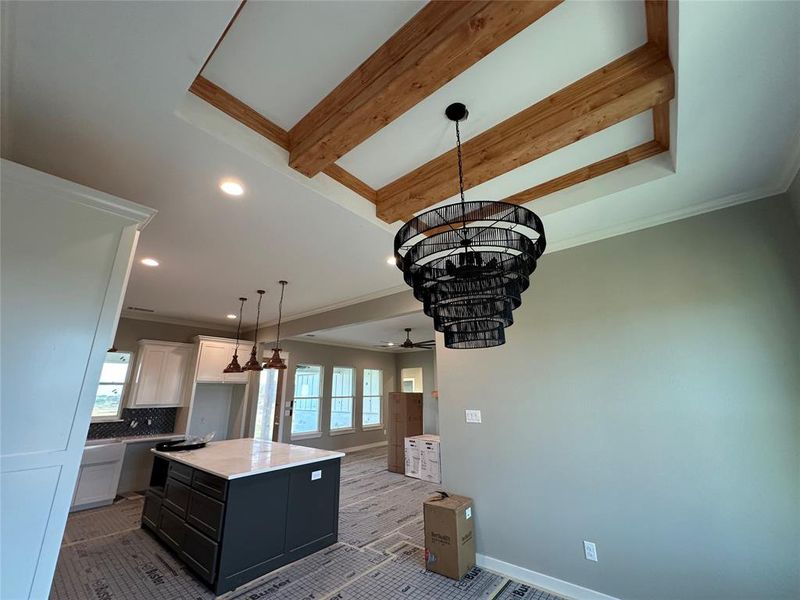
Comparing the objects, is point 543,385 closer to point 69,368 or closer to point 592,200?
point 592,200

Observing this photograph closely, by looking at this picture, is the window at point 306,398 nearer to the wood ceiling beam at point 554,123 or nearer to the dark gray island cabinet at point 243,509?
the dark gray island cabinet at point 243,509

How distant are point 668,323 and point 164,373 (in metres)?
6.66

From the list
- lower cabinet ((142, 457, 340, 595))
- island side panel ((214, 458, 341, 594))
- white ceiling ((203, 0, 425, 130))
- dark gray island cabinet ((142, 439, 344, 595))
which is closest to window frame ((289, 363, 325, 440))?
dark gray island cabinet ((142, 439, 344, 595))

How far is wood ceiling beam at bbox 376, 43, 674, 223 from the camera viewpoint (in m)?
1.57

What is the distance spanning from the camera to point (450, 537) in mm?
2783

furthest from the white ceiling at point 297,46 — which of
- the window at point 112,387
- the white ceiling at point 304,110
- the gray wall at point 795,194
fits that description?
the window at point 112,387

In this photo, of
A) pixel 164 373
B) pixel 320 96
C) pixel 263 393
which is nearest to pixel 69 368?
pixel 320 96

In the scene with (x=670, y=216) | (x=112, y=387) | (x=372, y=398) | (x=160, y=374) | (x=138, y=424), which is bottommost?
(x=138, y=424)

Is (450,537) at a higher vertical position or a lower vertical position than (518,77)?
lower

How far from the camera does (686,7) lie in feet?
3.70

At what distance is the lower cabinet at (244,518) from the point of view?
8.61 feet

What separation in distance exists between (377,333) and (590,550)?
17.4ft

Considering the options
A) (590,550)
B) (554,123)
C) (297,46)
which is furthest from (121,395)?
(554,123)

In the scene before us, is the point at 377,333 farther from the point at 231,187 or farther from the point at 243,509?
the point at 231,187
